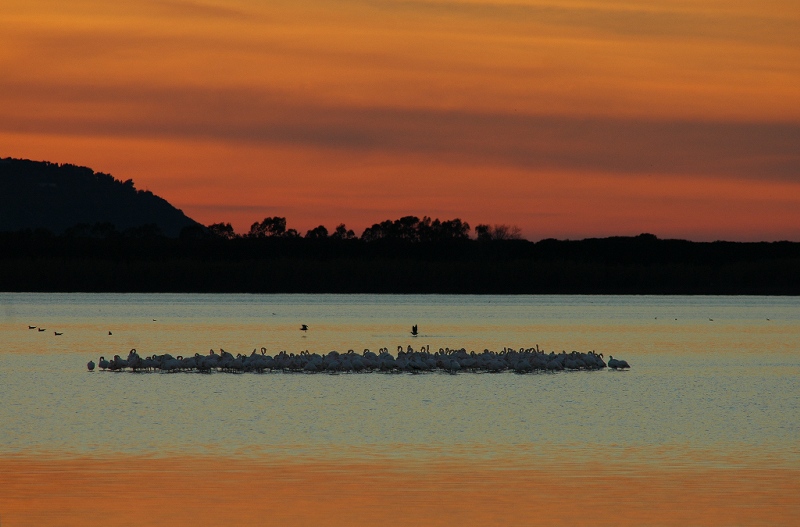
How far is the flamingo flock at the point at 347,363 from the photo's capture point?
31.6m

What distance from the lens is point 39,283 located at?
110125mm

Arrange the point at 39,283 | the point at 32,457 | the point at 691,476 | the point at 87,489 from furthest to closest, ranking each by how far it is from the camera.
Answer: the point at 39,283 → the point at 32,457 → the point at 691,476 → the point at 87,489

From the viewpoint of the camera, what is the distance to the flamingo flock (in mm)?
31625

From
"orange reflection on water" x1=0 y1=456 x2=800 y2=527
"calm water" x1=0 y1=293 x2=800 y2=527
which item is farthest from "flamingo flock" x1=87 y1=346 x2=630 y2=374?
"orange reflection on water" x1=0 y1=456 x2=800 y2=527

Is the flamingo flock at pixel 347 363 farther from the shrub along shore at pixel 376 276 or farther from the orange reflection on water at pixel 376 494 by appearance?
the shrub along shore at pixel 376 276

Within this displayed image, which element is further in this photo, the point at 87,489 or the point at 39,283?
the point at 39,283

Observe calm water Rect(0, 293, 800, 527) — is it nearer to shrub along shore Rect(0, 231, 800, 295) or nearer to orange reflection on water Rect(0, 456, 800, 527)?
orange reflection on water Rect(0, 456, 800, 527)

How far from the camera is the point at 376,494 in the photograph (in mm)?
14633

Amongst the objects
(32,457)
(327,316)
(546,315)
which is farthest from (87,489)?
(546,315)

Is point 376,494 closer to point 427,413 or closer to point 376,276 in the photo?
point 427,413

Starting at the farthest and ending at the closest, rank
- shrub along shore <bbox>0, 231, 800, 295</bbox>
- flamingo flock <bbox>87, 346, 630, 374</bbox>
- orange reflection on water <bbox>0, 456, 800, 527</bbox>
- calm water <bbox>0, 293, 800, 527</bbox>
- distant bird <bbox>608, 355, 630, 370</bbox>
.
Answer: shrub along shore <bbox>0, 231, 800, 295</bbox>
distant bird <bbox>608, 355, 630, 370</bbox>
flamingo flock <bbox>87, 346, 630, 374</bbox>
calm water <bbox>0, 293, 800, 527</bbox>
orange reflection on water <bbox>0, 456, 800, 527</bbox>

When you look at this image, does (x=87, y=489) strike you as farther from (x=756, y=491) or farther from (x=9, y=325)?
(x=9, y=325)

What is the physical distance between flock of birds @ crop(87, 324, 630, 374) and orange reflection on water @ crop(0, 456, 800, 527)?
1457cm

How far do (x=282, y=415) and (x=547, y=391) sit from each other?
725 cm
